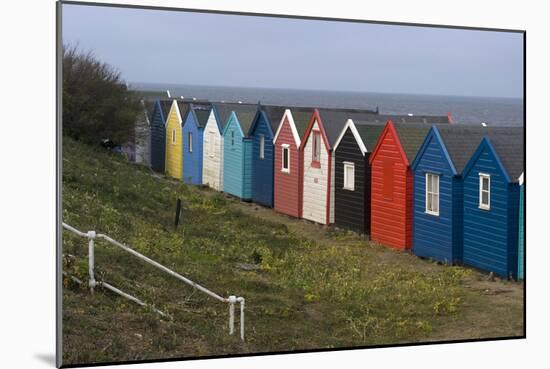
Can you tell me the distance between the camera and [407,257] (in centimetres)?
945

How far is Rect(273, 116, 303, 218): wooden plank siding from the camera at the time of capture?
30.8 feet

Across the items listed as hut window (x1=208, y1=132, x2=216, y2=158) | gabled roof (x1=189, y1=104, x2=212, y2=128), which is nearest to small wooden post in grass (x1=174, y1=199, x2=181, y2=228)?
hut window (x1=208, y1=132, x2=216, y2=158)

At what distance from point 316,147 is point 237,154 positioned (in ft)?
2.34

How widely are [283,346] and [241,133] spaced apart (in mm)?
1941

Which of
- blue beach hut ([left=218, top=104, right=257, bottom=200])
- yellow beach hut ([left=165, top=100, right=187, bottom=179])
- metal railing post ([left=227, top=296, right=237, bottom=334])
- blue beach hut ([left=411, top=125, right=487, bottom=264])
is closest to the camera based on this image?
metal railing post ([left=227, top=296, right=237, bottom=334])

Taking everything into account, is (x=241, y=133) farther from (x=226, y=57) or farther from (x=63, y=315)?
(x=63, y=315)

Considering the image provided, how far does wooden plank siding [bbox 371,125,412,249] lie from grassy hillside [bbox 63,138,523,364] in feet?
0.52

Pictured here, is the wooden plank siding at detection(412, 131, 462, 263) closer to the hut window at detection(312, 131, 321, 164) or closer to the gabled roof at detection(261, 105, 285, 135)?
the hut window at detection(312, 131, 321, 164)

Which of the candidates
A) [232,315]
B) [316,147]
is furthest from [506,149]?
[232,315]

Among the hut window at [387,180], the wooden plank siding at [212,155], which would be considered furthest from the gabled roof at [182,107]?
the hut window at [387,180]

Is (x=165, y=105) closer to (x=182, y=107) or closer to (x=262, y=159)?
(x=182, y=107)

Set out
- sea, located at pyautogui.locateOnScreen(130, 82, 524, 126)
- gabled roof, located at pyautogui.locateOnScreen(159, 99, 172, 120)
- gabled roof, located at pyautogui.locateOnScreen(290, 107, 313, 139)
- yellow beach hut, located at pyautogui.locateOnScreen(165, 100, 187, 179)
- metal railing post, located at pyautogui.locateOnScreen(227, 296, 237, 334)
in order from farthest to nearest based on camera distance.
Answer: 1. gabled roof, located at pyautogui.locateOnScreen(290, 107, 313, 139)
2. yellow beach hut, located at pyautogui.locateOnScreen(165, 100, 187, 179)
3. sea, located at pyautogui.locateOnScreen(130, 82, 524, 126)
4. gabled roof, located at pyautogui.locateOnScreen(159, 99, 172, 120)
5. metal railing post, located at pyautogui.locateOnScreen(227, 296, 237, 334)

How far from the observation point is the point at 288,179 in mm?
9422

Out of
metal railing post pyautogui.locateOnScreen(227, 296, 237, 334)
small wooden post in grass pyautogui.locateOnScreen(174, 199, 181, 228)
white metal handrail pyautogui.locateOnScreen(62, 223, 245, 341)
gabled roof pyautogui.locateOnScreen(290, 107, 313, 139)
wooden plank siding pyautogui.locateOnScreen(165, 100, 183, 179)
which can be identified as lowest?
metal railing post pyautogui.locateOnScreen(227, 296, 237, 334)
